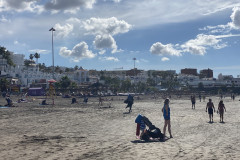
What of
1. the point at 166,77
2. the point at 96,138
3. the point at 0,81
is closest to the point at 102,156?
the point at 96,138

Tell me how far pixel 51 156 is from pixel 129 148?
7.34 feet

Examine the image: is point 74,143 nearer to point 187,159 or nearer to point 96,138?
point 96,138

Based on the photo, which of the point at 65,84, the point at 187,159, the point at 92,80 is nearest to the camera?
the point at 187,159

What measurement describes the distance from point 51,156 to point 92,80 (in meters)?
112

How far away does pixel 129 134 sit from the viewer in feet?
33.4

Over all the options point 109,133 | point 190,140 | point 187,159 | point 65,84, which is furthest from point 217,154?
point 65,84

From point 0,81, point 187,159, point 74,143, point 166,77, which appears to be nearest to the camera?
point 187,159

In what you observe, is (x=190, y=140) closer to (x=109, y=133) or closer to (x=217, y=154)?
(x=217, y=154)

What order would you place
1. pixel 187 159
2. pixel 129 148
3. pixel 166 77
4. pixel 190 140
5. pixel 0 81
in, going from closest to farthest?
pixel 187 159, pixel 129 148, pixel 190 140, pixel 0 81, pixel 166 77

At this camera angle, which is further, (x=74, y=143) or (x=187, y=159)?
(x=74, y=143)

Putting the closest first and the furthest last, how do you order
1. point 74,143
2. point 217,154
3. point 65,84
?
point 217,154, point 74,143, point 65,84

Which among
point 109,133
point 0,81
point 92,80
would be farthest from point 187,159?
point 92,80

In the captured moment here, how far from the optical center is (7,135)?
9875 millimetres

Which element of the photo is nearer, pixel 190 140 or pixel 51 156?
pixel 51 156
